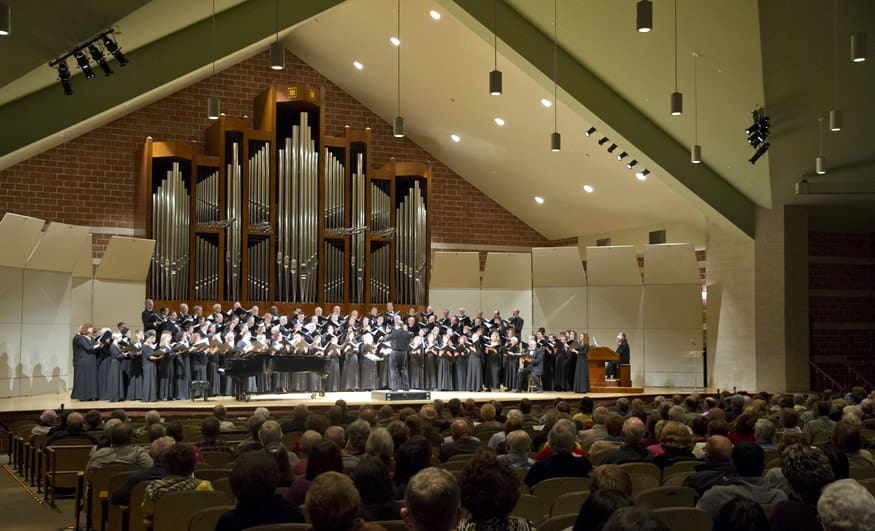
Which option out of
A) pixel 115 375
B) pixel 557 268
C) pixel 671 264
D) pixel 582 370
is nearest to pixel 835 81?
pixel 582 370

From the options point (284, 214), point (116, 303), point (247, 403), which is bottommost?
point (247, 403)

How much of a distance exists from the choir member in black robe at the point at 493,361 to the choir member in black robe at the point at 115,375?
652 cm

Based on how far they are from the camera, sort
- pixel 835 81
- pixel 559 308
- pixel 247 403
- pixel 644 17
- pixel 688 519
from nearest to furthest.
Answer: pixel 688 519, pixel 644 17, pixel 835 81, pixel 247 403, pixel 559 308

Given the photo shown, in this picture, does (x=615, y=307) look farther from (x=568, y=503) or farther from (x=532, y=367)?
(x=568, y=503)

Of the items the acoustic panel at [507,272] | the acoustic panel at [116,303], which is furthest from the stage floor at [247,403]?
the acoustic panel at [507,272]

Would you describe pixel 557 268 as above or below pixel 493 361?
above

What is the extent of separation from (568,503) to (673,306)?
15119 millimetres

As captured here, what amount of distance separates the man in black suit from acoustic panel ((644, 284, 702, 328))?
117 inches

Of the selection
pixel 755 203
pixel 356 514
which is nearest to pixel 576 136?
pixel 755 203

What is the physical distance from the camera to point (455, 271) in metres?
20.4

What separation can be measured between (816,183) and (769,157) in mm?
A: 1310

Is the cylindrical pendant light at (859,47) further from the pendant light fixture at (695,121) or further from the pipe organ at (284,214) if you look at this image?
the pipe organ at (284,214)

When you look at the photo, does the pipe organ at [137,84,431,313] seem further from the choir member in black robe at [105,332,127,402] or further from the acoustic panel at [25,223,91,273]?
the choir member in black robe at [105,332,127,402]

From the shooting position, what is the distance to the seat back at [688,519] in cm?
340
